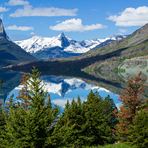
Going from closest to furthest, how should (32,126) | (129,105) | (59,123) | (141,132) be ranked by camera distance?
(32,126), (59,123), (141,132), (129,105)

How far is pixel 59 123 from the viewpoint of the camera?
34188 mm

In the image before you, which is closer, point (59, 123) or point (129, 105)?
point (59, 123)

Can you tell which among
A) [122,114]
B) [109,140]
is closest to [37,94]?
[109,140]

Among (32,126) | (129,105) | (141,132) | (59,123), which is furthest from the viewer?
(129,105)

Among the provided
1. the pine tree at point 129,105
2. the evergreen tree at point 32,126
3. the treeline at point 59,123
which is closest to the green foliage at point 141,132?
the treeline at point 59,123

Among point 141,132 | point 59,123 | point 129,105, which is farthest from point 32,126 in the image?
point 129,105

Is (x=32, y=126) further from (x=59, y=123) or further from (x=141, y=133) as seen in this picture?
(x=141, y=133)

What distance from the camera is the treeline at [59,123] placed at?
3244 cm

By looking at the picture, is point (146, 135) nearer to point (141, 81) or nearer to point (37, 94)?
point (37, 94)

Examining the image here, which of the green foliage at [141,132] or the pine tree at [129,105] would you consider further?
the pine tree at [129,105]

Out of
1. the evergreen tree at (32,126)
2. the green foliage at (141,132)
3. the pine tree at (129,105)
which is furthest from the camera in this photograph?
the pine tree at (129,105)

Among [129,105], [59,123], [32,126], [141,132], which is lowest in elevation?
[141,132]

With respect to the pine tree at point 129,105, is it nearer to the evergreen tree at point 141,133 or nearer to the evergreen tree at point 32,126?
the evergreen tree at point 141,133

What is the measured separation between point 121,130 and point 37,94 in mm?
28689
